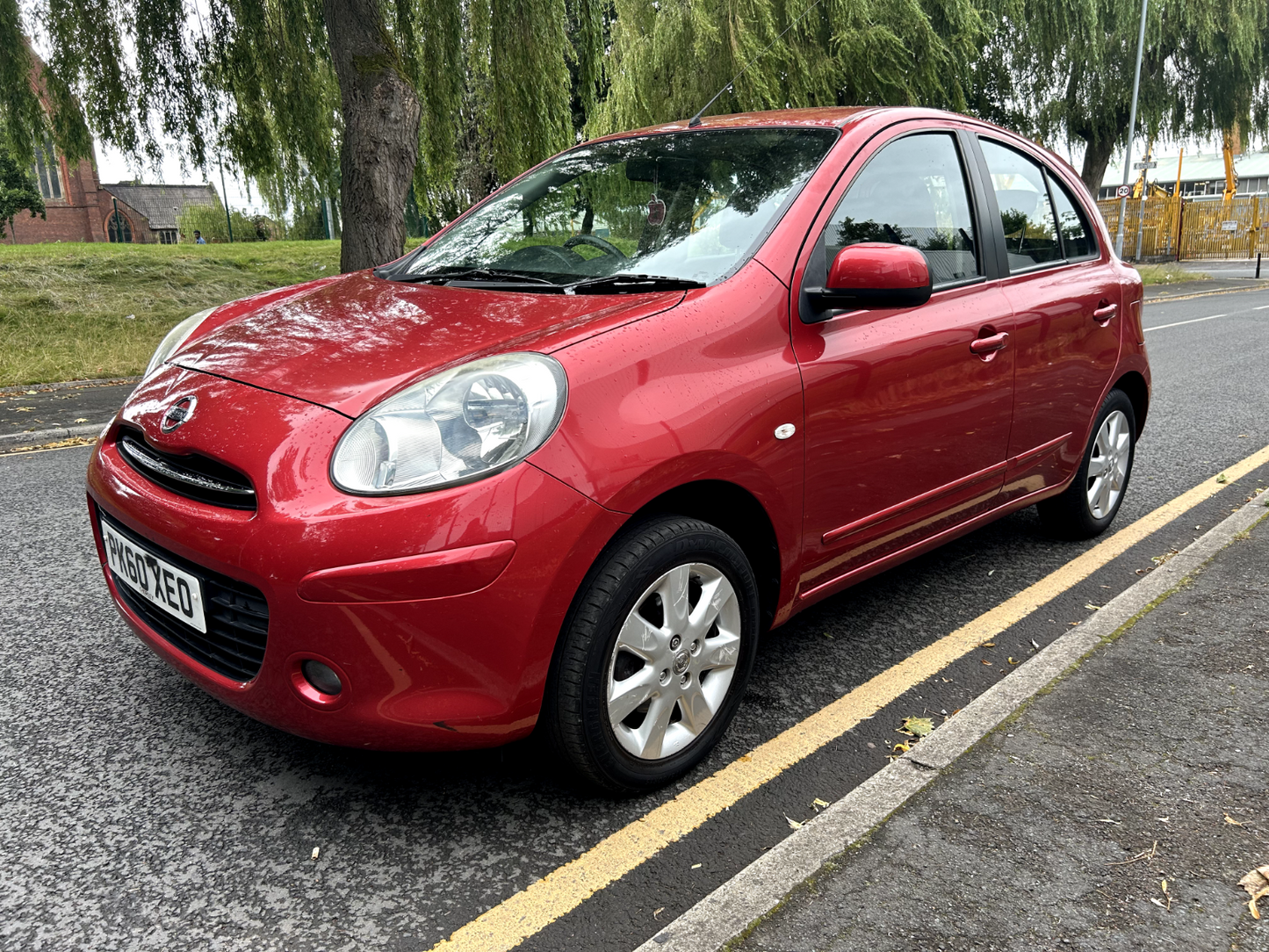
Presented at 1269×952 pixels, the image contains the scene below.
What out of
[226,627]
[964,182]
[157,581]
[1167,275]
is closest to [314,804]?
[226,627]

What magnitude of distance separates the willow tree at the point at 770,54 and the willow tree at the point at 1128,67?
3905mm

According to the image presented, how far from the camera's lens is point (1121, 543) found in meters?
4.23

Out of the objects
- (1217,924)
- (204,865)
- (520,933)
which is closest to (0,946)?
(204,865)

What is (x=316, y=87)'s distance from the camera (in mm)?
10859

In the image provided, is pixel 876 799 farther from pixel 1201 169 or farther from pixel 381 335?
pixel 1201 169

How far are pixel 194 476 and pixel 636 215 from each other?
151 centimetres

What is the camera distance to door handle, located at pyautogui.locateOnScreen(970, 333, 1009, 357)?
3121mm

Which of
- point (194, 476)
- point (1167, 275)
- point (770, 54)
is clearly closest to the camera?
point (194, 476)

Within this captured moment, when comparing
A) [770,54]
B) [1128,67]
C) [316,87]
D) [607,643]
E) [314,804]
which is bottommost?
[314,804]

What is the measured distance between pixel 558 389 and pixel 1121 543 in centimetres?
313

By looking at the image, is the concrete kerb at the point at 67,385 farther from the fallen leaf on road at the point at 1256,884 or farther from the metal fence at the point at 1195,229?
the metal fence at the point at 1195,229

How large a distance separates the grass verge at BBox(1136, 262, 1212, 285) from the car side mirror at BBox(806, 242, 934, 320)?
23721 millimetres

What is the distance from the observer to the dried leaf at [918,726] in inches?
106

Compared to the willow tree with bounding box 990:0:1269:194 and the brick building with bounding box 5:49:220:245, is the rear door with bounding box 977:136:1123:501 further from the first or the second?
the brick building with bounding box 5:49:220:245
